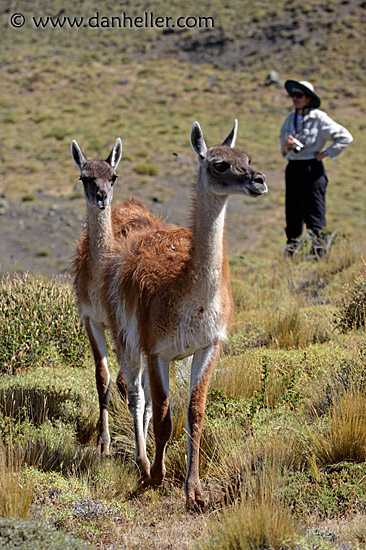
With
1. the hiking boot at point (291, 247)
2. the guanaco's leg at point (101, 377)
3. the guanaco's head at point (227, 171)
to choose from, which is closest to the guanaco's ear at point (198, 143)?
the guanaco's head at point (227, 171)

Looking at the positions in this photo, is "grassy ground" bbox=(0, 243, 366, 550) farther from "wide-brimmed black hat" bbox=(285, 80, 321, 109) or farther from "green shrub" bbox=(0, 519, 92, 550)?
"wide-brimmed black hat" bbox=(285, 80, 321, 109)

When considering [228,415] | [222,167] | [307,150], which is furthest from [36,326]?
[307,150]

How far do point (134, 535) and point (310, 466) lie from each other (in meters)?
1.12

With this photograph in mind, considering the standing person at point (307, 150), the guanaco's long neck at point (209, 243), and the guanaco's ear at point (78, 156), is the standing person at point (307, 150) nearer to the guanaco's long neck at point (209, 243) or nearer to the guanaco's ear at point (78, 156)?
the guanaco's ear at point (78, 156)

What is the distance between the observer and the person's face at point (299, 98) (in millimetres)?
8877

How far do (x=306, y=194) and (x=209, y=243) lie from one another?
5.65 meters

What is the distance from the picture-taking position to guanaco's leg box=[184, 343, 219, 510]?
3967 mm

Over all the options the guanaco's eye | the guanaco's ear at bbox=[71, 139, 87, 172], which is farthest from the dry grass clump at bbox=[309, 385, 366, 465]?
the guanaco's ear at bbox=[71, 139, 87, 172]

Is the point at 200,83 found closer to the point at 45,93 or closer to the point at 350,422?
the point at 45,93

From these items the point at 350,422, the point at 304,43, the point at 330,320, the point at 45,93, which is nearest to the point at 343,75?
the point at 304,43

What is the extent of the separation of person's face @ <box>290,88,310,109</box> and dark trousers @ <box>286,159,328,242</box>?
29.7 inches

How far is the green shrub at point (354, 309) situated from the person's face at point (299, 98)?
129 inches

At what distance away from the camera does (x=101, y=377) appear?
5.25 metres

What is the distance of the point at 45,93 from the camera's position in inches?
1736
